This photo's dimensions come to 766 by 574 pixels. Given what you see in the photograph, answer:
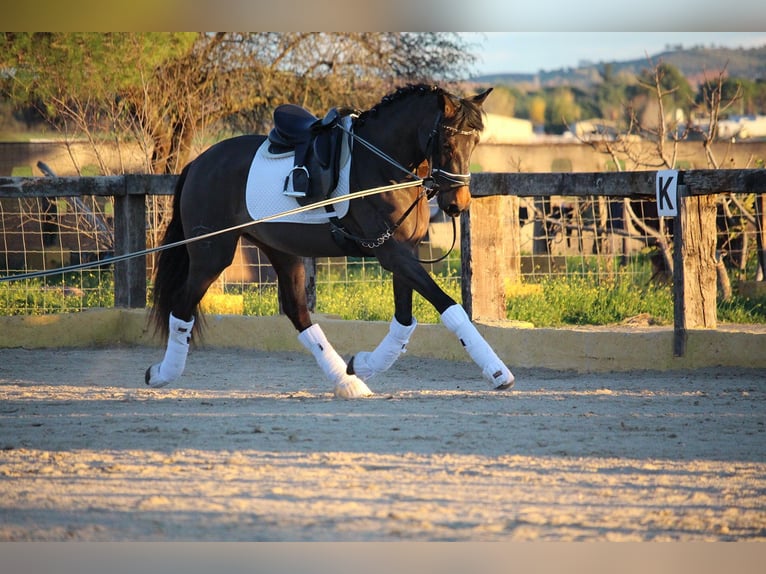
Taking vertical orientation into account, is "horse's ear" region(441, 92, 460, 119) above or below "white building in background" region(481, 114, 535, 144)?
below

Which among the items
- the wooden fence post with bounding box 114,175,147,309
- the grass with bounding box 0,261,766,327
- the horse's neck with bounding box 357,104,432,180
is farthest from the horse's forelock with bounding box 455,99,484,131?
the wooden fence post with bounding box 114,175,147,309

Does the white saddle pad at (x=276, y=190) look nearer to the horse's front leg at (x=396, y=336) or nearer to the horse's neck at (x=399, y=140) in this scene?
the horse's neck at (x=399, y=140)

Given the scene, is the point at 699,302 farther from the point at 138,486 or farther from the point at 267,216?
the point at 138,486

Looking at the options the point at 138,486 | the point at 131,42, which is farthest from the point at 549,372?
the point at 131,42

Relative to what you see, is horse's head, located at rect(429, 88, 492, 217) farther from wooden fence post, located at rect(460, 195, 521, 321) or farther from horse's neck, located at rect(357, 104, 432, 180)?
wooden fence post, located at rect(460, 195, 521, 321)

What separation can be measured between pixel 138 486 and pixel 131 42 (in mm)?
11452

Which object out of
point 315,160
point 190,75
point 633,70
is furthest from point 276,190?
point 633,70

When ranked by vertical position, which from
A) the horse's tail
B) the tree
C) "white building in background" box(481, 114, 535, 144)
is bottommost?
the horse's tail

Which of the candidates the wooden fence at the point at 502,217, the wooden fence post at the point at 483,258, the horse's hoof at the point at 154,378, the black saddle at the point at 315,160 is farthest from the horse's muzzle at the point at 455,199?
the horse's hoof at the point at 154,378

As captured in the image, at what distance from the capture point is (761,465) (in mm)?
5195

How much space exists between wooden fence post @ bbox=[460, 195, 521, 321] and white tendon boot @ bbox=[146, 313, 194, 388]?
2.53 meters

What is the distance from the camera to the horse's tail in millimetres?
8172

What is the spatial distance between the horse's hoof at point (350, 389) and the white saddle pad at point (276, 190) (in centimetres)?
114

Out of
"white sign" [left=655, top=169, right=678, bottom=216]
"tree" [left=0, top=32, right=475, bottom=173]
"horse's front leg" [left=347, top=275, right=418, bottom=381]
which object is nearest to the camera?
"horse's front leg" [left=347, top=275, right=418, bottom=381]
